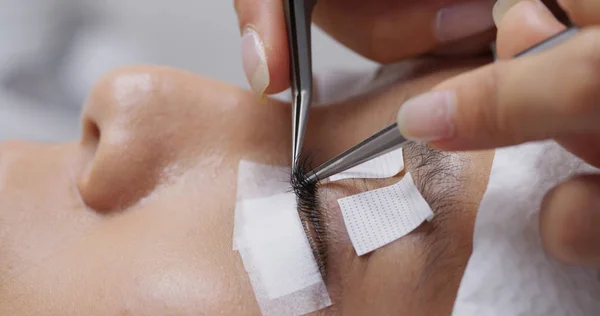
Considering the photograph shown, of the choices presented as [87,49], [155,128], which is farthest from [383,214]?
[87,49]

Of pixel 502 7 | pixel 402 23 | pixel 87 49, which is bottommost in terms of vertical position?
pixel 87 49

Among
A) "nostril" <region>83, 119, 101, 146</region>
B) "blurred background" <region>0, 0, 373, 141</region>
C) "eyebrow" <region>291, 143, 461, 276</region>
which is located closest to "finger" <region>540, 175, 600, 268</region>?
"eyebrow" <region>291, 143, 461, 276</region>

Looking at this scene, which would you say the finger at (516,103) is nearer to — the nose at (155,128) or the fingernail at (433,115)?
the fingernail at (433,115)

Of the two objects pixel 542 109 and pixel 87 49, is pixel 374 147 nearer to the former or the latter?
pixel 542 109

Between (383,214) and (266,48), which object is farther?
(266,48)

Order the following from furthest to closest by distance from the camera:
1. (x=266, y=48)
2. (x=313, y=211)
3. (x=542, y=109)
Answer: (x=266, y=48) → (x=313, y=211) → (x=542, y=109)

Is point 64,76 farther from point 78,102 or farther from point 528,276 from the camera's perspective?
point 528,276

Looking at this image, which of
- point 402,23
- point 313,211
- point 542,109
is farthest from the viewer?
point 402,23

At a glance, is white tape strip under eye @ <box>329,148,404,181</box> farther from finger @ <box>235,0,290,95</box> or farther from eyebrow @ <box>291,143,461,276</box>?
finger @ <box>235,0,290,95</box>
